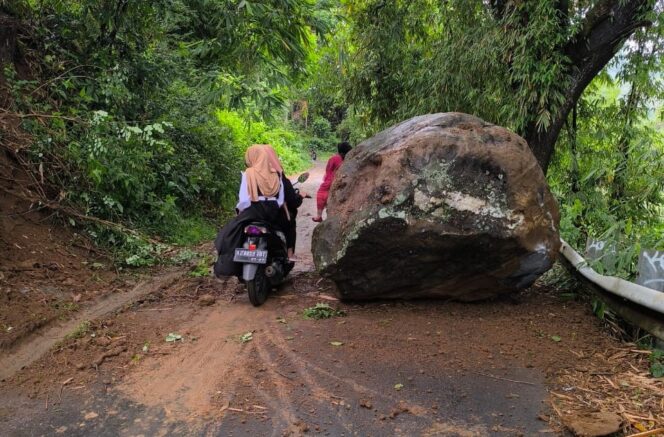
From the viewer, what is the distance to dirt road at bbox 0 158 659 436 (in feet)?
10.2

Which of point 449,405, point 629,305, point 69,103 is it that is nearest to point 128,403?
point 449,405

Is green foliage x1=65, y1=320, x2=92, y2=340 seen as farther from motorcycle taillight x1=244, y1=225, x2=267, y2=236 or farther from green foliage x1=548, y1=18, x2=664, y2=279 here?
green foliage x1=548, y1=18, x2=664, y2=279

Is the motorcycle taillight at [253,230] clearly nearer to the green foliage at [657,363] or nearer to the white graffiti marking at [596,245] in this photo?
the white graffiti marking at [596,245]

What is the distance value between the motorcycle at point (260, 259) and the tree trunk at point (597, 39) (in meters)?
3.95

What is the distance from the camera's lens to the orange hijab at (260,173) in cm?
551

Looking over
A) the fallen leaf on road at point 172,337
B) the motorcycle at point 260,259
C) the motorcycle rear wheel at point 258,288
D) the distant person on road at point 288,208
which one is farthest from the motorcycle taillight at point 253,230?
the fallen leaf on road at point 172,337

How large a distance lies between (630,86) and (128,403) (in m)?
8.97

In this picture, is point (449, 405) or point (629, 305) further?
point (629, 305)

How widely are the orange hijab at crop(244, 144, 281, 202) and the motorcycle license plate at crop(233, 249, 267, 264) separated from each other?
0.65 m

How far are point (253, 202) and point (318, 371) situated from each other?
2342 mm

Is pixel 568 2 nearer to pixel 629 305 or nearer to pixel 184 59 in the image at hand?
pixel 629 305

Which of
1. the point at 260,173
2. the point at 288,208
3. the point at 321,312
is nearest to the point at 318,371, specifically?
the point at 321,312

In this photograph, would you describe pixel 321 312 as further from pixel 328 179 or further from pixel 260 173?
pixel 328 179

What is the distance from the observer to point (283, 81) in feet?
19.0
